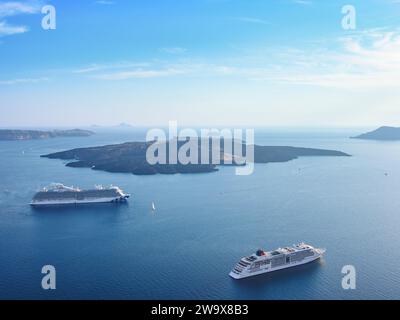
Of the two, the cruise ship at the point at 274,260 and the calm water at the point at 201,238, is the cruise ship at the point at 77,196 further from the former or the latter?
the cruise ship at the point at 274,260

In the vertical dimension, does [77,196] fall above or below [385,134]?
below

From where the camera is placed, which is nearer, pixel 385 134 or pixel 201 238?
pixel 201 238

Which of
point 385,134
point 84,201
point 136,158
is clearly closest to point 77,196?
point 84,201

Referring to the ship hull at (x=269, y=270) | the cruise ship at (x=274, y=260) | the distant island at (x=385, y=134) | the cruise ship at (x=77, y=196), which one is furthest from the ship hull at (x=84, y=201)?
the distant island at (x=385, y=134)

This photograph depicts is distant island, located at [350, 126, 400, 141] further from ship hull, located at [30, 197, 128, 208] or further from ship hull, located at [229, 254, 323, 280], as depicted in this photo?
ship hull, located at [229, 254, 323, 280]

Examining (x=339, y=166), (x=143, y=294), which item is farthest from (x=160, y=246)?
(x=339, y=166)

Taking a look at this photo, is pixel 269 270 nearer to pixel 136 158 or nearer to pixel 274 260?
pixel 274 260

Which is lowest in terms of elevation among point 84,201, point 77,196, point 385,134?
point 84,201
